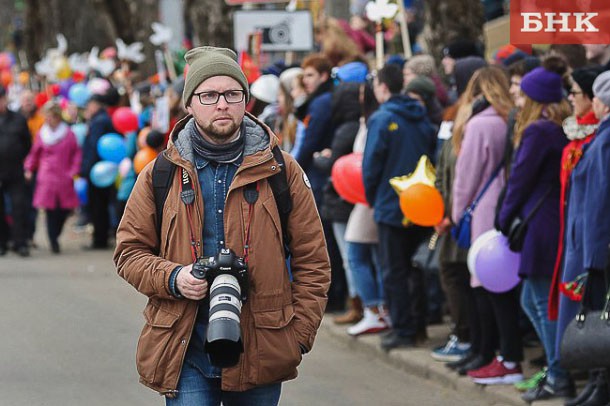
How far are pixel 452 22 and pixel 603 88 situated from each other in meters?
7.16

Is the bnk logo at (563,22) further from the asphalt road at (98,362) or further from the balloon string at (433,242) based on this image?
the balloon string at (433,242)

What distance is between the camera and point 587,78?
788 centimetres

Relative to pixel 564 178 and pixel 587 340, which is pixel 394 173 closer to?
pixel 564 178

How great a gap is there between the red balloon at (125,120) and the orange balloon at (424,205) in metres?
8.71

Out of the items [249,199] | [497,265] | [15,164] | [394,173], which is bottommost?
[15,164]

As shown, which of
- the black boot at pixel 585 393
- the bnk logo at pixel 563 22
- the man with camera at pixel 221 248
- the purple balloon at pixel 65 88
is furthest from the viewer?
the purple balloon at pixel 65 88

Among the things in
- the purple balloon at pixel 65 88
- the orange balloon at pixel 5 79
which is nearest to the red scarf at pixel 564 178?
the purple balloon at pixel 65 88

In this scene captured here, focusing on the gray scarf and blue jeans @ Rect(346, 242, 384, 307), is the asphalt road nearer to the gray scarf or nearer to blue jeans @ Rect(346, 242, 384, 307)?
blue jeans @ Rect(346, 242, 384, 307)

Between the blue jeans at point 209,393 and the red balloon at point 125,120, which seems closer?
the blue jeans at point 209,393

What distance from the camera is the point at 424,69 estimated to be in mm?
11180

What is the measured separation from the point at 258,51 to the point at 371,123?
19.7ft

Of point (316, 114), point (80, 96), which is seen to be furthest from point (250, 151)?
point (80, 96)

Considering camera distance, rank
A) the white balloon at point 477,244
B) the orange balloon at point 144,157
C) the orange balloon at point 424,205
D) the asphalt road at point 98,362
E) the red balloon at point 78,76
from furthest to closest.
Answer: the red balloon at point 78,76 < the orange balloon at point 144,157 < the orange balloon at point 424,205 < the asphalt road at point 98,362 < the white balloon at point 477,244

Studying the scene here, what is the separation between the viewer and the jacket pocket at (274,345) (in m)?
5.28
